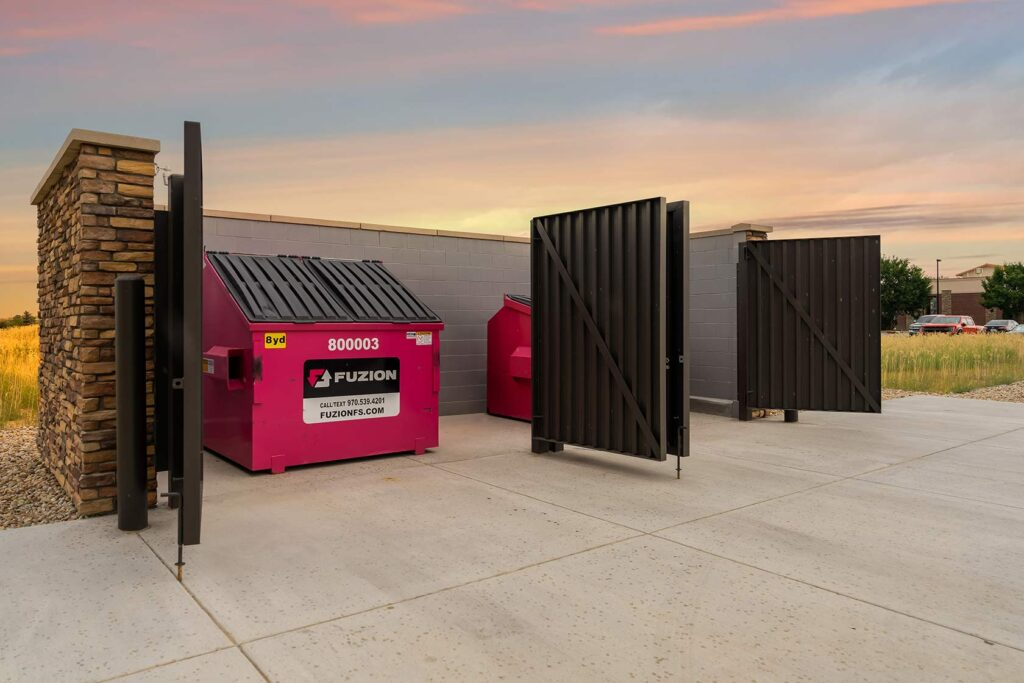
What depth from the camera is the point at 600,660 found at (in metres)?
2.89

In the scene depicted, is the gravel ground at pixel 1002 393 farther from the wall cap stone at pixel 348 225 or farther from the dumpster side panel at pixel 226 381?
the dumpster side panel at pixel 226 381

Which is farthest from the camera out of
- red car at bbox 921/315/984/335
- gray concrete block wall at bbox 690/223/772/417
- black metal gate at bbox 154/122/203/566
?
red car at bbox 921/315/984/335

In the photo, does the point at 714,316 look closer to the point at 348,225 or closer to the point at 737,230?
the point at 737,230

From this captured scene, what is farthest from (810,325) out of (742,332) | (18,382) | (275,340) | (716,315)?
(18,382)

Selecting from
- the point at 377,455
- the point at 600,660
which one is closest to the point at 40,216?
the point at 377,455

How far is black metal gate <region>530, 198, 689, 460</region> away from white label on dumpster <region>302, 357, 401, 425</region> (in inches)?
60.0

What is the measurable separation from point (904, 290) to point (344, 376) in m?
64.1

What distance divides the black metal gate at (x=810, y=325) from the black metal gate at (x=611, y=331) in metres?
3.67

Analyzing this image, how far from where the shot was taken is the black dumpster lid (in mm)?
6297

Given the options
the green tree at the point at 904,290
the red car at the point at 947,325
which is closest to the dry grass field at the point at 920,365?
the red car at the point at 947,325

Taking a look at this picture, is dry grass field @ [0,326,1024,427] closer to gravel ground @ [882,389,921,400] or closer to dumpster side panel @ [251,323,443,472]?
gravel ground @ [882,389,921,400]

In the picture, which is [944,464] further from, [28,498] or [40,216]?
[40,216]

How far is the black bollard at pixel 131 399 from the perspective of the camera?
443cm

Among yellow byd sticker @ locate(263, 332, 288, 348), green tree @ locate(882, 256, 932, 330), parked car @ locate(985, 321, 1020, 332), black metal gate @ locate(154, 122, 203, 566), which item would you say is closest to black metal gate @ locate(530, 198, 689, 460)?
yellow byd sticker @ locate(263, 332, 288, 348)
